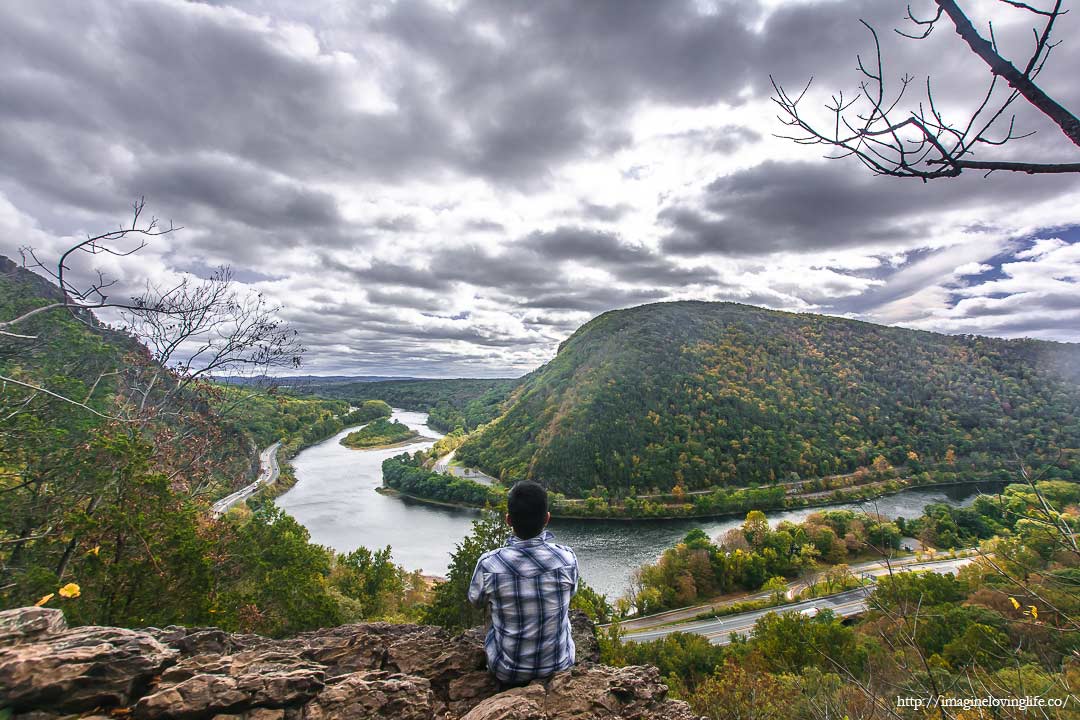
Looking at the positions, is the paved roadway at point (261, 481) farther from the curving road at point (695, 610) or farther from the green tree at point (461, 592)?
the curving road at point (695, 610)

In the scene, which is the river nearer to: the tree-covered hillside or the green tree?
the green tree

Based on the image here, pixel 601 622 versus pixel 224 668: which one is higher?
pixel 224 668

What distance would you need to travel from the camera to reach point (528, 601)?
261 cm

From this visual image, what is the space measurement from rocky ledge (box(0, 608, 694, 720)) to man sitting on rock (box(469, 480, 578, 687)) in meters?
0.16

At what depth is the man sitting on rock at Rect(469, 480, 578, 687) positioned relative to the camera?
8.62 feet

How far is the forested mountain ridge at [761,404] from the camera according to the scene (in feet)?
199

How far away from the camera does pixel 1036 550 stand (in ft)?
58.0

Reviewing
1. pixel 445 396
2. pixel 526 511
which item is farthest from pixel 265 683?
pixel 445 396

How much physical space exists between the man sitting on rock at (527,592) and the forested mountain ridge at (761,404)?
5300 centimetres

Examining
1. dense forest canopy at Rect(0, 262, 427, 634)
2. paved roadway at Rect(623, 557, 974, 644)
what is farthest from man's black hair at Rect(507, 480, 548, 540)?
paved roadway at Rect(623, 557, 974, 644)

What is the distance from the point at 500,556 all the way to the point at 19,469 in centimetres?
829

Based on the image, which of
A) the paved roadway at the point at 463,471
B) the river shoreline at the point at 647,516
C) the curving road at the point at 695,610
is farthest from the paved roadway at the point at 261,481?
the curving road at the point at 695,610

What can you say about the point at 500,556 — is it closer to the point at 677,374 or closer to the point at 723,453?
the point at 723,453

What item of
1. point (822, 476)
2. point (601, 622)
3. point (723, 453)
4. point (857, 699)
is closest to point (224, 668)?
point (857, 699)
